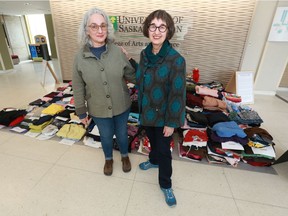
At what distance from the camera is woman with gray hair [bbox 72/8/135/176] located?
1.15m

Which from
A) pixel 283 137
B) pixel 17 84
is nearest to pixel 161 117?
pixel 283 137

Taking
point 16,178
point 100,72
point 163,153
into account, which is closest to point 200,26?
point 100,72

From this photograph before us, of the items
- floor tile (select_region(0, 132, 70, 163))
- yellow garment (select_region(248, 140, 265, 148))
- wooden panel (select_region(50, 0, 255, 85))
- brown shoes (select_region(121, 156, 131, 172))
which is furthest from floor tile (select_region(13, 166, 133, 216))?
wooden panel (select_region(50, 0, 255, 85))

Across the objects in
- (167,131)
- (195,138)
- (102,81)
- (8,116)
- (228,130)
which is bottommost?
(8,116)

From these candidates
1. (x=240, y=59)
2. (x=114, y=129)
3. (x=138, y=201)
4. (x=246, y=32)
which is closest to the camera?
(x=138, y=201)

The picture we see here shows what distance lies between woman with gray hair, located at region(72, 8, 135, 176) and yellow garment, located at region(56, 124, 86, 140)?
2.88 ft

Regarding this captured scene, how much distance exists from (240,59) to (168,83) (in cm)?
327

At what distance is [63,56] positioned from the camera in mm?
4273

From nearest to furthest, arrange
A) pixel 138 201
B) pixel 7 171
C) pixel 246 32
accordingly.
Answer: pixel 138 201 → pixel 7 171 → pixel 246 32

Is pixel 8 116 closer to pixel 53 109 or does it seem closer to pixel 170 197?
pixel 53 109

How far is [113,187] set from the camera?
5.04 feet

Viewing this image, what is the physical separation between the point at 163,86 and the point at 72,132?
1658 mm

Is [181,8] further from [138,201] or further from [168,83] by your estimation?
[138,201]

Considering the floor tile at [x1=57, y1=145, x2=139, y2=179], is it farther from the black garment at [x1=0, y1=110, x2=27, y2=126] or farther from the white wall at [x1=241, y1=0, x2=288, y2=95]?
the white wall at [x1=241, y1=0, x2=288, y2=95]
